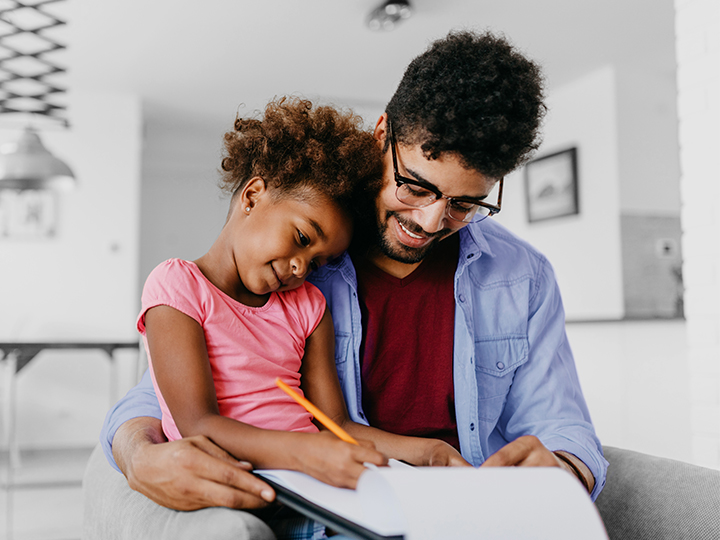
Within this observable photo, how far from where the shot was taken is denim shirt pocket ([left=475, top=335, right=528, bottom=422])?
49.4 inches

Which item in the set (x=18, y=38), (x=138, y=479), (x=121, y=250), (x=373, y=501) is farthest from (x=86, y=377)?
(x=373, y=501)

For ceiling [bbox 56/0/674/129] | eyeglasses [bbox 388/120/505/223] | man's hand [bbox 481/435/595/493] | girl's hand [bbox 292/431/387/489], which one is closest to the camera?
girl's hand [bbox 292/431/387/489]

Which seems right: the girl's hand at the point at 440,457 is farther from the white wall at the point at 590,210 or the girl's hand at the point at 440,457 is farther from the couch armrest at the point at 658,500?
the white wall at the point at 590,210

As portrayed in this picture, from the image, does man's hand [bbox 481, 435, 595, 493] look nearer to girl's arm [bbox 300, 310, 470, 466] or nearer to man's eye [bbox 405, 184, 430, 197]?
girl's arm [bbox 300, 310, 470, 466]

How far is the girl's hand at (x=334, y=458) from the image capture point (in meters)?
0.68

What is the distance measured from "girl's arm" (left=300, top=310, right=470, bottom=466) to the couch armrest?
0.34 meters

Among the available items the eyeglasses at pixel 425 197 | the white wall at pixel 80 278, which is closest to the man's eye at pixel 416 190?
the eyeglasses at pixel 425 197

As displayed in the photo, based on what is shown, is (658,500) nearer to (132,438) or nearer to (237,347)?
(237,347)

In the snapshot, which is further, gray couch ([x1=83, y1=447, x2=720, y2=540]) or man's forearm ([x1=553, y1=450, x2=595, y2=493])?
man's forearm ([x1=553, y1=450, x2=595, y2=493])

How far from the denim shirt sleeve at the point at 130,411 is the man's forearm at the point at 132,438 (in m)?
0.03

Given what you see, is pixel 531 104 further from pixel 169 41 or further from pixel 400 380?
pixel 169 41

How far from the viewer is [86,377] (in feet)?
17.0

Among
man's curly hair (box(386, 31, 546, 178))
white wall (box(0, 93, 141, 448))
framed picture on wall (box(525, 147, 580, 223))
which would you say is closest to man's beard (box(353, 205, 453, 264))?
man's curly hair (box(386, 31, 546, 178))

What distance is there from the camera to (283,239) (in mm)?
1036
